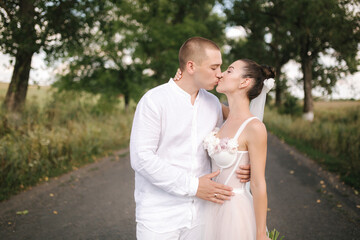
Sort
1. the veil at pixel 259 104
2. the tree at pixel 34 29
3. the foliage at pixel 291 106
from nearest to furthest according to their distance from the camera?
the veil at pixel 259 104, the tree at pixel 34 29, the foliage at pixel 291 106

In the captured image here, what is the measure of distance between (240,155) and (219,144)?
0.20 m

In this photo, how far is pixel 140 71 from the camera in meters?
22.1

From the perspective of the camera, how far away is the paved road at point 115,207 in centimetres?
484

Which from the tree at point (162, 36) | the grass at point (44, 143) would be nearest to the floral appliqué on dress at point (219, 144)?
the grass at point (44, 143)

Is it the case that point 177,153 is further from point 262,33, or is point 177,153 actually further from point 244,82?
point 262,33

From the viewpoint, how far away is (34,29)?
378 inches

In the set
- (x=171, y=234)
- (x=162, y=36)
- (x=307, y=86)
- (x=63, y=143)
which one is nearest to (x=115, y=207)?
(x=63, y=143)

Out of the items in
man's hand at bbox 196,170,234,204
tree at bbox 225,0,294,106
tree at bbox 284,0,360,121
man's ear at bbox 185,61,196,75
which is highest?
tree at bbox 225,0,294,106

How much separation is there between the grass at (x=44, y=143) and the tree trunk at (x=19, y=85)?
48 centimetres

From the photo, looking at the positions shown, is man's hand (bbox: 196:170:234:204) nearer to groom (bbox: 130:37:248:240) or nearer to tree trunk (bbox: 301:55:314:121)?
groom (bbox: 130:37:248:240)

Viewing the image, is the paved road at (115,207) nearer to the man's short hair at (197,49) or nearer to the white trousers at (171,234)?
the white trousers at (171,234)

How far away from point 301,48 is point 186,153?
21.0 meters

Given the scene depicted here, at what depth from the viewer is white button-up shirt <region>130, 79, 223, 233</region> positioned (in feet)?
7.52

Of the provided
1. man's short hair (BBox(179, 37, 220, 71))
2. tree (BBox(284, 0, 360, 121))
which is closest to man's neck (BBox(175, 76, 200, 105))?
man's short hair (BBox(179, 37, 220, 71))
